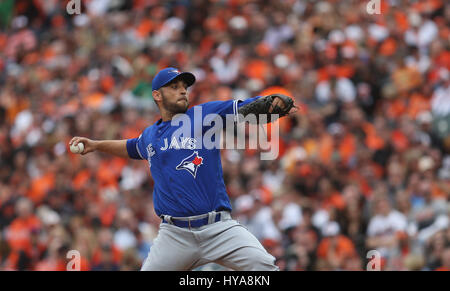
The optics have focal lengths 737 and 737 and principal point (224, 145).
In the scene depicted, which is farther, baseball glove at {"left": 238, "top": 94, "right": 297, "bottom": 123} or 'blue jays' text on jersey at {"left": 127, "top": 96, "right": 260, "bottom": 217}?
'blue jays' text on jersey at {"left": 127, "top": 96, "right": 260, "bottom": 217}

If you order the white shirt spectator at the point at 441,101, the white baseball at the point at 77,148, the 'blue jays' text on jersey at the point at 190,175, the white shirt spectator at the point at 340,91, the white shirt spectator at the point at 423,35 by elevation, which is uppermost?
the white shirt spectator at the point at 423,35

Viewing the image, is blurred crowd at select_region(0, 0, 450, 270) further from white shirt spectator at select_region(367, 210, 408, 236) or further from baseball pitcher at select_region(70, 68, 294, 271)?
baseball pitcher at select_region(70, 68, 294, 271)

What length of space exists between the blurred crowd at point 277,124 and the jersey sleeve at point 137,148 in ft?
5.04

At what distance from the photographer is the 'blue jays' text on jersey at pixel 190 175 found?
5.61 metres

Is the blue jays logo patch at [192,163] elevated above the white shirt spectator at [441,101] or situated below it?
below

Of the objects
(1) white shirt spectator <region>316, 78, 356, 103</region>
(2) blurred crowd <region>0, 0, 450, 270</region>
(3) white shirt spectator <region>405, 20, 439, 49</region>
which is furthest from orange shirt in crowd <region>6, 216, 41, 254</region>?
(3) white shirt spectator <region>405, 20, 439, 49</region>

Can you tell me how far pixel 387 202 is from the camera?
30.2 ft

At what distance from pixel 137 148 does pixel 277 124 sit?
4800 mm

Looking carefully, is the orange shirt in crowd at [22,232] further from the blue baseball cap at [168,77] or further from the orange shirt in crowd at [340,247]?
the blue baseball cap at [168,77]

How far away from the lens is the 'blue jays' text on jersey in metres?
5.61

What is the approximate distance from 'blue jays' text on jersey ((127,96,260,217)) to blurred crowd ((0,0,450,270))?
1.62 meters

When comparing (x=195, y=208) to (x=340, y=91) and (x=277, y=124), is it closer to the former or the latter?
(x=277, y=124)

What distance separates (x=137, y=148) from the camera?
6.20 m

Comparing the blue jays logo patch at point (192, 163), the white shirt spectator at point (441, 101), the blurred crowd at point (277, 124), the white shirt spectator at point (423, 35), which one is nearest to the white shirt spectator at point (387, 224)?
the blurred crowd at point (277, 124)
